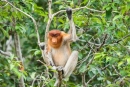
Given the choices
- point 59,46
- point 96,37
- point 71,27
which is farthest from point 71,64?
point 71,27

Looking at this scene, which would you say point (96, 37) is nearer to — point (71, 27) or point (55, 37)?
point (55, 37)

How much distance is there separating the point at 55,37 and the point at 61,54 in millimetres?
702

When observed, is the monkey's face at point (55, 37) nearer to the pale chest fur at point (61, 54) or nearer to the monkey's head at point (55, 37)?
the monkey's head at point (55, 37)

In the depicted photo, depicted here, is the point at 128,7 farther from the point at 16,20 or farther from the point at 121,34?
the point at 16,20

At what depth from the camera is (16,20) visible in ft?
26.5

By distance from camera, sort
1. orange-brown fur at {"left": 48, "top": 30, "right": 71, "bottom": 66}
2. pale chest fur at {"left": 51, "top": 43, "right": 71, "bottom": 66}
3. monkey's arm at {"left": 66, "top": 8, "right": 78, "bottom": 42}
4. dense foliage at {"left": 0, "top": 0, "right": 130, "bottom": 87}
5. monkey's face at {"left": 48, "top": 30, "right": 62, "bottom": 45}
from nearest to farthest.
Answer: dense foliage at {"left": 0, "top": 0, "right": 130, "bottom": 87}
monkey's arm at {"left": 66, "top": 8, "right": 78, "bottom": 42}
monkey's face at {"left": 48, "top": 30, "right": 62, "bottom": 45}
orange-brown fur at {"left": 48, "top": 30, "right": 71, "bottom": 66}
pale chest fur at {"left": 51, "top": 43, "right": 71, "bottom": 66}

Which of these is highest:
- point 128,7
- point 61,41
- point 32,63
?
point 128,7

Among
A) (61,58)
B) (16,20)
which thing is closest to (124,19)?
(61,58)

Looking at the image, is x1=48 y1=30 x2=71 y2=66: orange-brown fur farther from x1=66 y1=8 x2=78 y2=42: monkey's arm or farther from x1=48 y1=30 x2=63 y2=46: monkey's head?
x1=66 y1=8 x2=78 y2=42: monkey's arm

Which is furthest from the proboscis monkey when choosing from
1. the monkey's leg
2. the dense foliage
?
the dense foliage

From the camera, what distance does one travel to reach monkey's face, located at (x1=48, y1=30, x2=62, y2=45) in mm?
7264

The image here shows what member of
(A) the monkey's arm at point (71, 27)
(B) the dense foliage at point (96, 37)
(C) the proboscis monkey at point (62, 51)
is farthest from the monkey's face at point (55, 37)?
(A) the monkey's arm at point (71, 27)

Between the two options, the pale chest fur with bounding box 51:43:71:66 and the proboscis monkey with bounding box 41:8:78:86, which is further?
the pale chest fur with bounding box 51:43:71:66

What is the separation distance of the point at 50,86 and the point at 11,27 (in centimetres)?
189
